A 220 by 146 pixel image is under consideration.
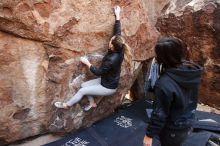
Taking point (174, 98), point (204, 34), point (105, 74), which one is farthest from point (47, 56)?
point (204, 34)

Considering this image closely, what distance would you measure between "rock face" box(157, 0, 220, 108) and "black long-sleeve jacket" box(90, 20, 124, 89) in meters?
1.82

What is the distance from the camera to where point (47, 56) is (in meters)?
4.05

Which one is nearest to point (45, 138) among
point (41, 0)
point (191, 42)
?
point (41, 0)

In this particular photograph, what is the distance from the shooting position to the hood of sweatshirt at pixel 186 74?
2.68 metres

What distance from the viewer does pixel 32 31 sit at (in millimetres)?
3840

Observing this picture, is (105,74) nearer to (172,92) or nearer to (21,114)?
(21,114)

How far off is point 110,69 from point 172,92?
1.63 m

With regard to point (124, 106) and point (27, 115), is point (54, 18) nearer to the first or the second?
point (27, 115)

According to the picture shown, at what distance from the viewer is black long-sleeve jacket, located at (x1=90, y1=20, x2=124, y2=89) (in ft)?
13.6

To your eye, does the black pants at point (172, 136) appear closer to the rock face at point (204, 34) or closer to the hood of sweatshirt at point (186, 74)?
the hood of sweatshirt at point (186, 74)

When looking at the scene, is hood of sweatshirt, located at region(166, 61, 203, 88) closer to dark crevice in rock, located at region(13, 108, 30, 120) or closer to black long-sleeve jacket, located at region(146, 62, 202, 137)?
black long-sleeve jacket, located at region(146, 62, 202, 137)

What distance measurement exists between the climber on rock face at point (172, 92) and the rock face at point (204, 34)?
9.36ft

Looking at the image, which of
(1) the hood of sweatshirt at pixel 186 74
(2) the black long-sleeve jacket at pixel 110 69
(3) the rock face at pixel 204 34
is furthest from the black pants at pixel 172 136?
(3) the rock face at pixel 204 34

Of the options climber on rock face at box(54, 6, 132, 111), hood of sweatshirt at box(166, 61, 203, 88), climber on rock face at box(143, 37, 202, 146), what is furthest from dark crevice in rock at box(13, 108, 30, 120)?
hood of sweatshirt at box(166, 61, 203, 88)
